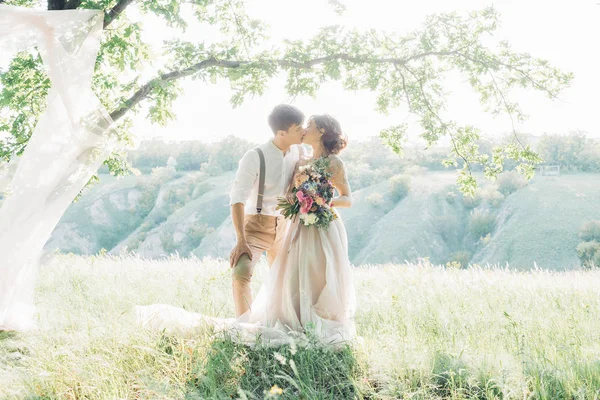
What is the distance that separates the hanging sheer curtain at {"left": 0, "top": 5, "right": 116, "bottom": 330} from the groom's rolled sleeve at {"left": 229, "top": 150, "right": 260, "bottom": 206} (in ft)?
6.35

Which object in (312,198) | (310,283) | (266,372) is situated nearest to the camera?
(266,372)

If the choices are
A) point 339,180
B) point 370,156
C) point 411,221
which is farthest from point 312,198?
point 370,156

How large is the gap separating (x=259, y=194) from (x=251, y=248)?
22.7 inches

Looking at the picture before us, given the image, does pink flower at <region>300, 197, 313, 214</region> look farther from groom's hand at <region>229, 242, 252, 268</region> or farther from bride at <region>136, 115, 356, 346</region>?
groom's hand at <region>229, 242, 252, 268</region>

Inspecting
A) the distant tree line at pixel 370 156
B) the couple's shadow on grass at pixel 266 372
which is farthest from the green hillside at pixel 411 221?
the couple's shadow on grass at pixel 266 372

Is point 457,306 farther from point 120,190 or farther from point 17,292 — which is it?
point 120,190

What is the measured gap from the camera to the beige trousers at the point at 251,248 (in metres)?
5.16

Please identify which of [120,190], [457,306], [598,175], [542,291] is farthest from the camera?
[120,190]

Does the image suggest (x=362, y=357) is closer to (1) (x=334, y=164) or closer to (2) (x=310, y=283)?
(2) (x=310, y=283)

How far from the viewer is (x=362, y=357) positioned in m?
A: 4.33

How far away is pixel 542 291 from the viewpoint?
7.11m

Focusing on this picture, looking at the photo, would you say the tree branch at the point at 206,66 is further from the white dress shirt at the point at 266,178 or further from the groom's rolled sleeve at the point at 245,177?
the groom's rolled sleeve at the point at 245,177

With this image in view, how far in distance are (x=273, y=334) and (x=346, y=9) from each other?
5607 millimetres

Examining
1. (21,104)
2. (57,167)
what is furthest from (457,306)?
(21,104)
